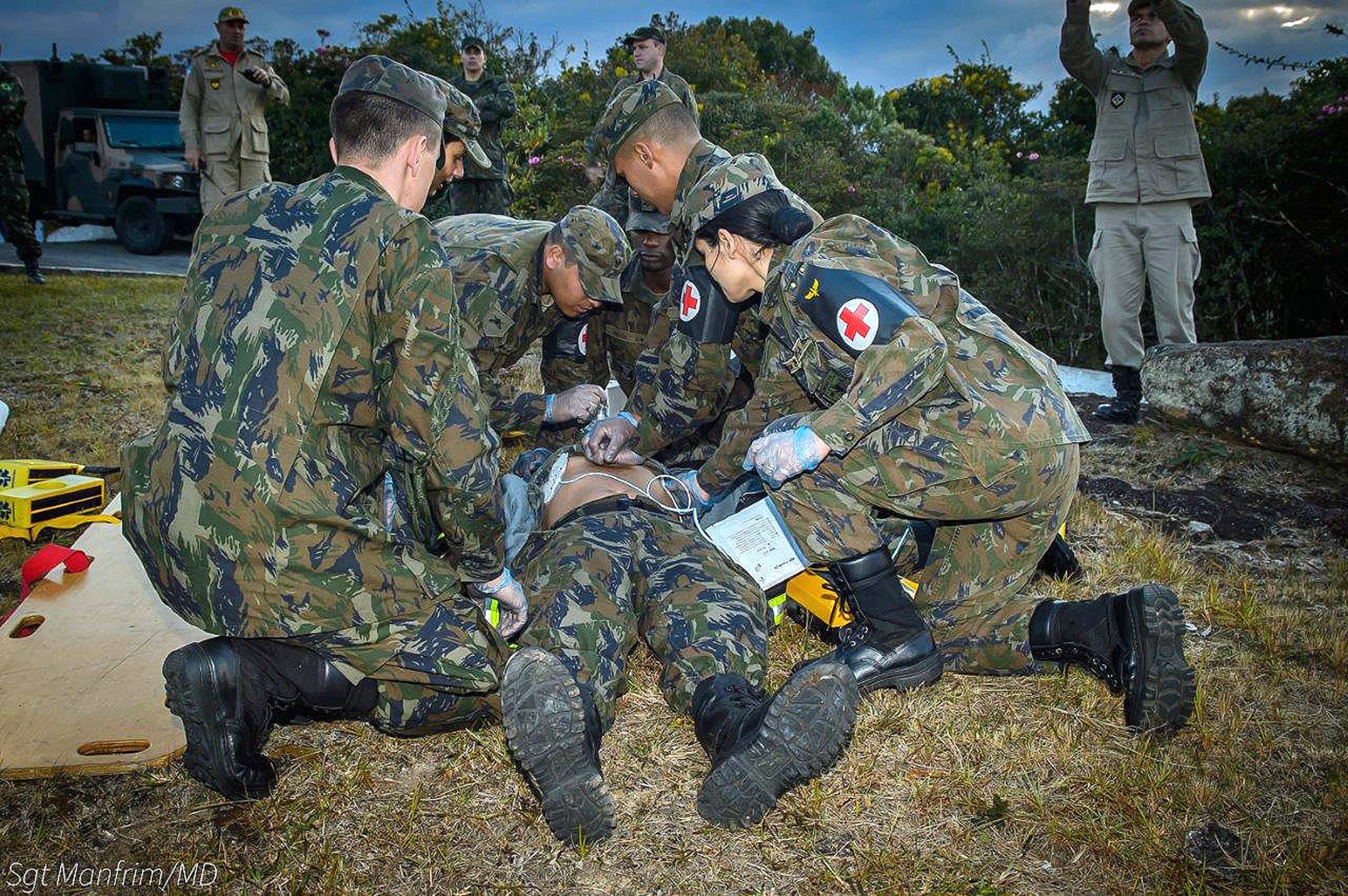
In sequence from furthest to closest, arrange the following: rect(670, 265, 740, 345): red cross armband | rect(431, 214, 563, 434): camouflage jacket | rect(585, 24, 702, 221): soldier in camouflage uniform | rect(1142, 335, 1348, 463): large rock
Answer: rect(1142, 335, 1348, 463): large rock, rect(585, 24, 702, 221): soldier in camouflage uniform, rect(431, 214, 563, 434): camouflage jacket, rect(670, 265, 740, 345): red cross armband

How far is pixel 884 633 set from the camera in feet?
9.22

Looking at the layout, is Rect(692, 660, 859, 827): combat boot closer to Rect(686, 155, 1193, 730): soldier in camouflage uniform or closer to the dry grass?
the dry grass

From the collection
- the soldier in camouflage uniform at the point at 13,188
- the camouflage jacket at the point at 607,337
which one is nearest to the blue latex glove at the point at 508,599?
the camouflage jacket at the point at 607,337

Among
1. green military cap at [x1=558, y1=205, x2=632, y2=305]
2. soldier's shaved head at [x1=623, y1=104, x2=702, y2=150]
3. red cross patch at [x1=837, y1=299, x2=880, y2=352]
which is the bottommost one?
red cross patch at [x1=837, y1=299, x2=880, y2=352]

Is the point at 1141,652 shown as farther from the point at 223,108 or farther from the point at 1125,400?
the point at 223,108

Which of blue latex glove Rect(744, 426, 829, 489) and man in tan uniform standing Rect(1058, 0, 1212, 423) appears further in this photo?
man in tan uniform standing Rect(1058, 0, 1212, 423)

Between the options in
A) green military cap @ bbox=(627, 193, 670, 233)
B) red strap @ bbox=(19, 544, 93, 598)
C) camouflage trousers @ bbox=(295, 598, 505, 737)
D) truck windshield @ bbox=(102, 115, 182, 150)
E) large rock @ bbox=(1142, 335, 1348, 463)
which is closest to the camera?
camouflage trousers @ bbox=(295, 598, 505, 737)

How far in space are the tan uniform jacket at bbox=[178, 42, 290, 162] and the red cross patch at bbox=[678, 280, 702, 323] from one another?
250 inches

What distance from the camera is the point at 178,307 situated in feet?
7.75

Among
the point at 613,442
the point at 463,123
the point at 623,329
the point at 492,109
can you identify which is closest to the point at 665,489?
the point at 613,442

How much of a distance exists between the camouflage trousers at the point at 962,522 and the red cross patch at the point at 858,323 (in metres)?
0.33

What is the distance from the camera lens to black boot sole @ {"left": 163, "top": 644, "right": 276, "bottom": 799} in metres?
2.23

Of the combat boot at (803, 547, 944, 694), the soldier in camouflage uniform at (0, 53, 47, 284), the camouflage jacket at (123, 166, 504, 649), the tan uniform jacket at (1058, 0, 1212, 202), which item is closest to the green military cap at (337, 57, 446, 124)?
the camouflage jacket at (123, 166, 504, 649)

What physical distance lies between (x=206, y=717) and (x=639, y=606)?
1.15m
